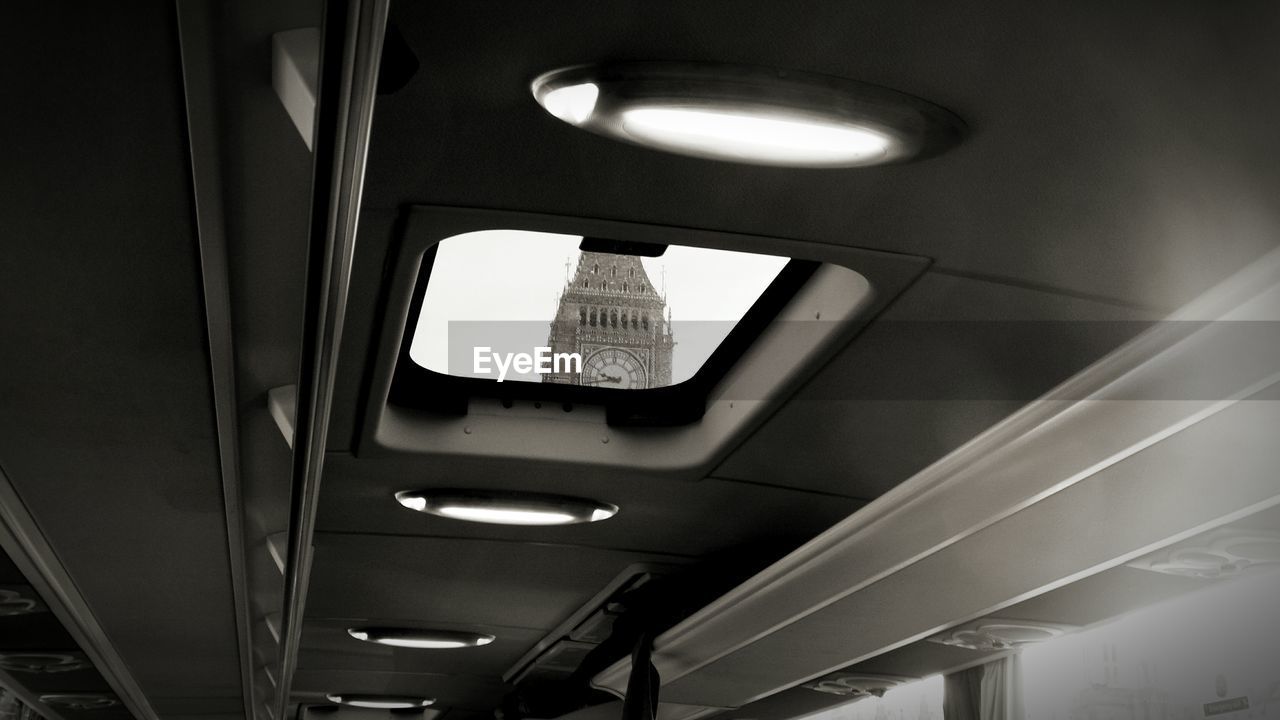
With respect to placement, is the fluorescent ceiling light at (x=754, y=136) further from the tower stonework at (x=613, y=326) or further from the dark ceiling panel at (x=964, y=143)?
the tower stonework at (x=613, y=326)

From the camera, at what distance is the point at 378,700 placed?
35.0 feet

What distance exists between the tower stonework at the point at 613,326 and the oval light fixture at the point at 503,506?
808mm

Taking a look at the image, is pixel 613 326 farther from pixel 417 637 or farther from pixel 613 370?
pixel 417 637

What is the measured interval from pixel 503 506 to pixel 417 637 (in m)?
3.18

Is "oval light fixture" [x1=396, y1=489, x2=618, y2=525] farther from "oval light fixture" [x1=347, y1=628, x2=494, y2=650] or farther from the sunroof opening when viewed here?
"oval light fixture" [x1=347, y1=628, x2=494, y2=650]

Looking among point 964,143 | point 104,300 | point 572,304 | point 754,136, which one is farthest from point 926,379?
point 104,300

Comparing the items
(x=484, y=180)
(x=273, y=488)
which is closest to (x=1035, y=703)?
(x=273, y=488)

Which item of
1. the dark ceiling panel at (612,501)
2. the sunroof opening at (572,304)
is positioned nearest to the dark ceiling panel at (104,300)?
the dark ceiling panel at (612,501)

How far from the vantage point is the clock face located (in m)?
3.75

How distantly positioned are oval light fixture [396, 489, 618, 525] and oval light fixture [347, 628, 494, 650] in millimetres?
2959

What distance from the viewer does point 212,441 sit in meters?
3.12

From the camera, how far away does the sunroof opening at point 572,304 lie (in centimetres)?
306

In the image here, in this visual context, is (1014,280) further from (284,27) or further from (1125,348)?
(284,27)

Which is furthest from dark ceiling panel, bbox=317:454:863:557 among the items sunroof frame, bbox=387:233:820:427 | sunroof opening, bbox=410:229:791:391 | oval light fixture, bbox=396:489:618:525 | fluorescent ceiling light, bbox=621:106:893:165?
fluorescent ceiling light, bbox=621:106:893:165
